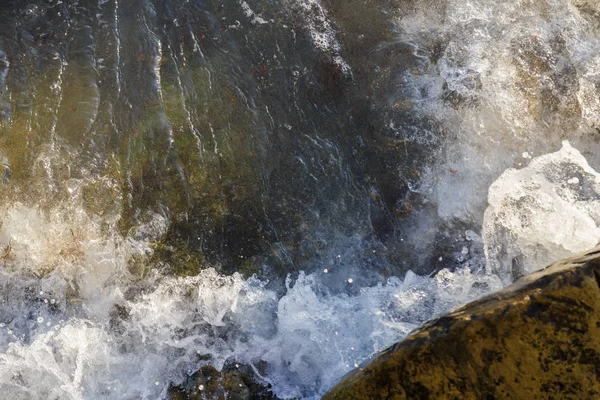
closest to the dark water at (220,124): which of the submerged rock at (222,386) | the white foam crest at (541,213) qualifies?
the white foam crest at (541,213)

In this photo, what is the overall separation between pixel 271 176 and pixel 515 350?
8.98ft

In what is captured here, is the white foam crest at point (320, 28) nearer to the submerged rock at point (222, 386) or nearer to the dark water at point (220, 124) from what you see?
the dark water at point (220, 124)

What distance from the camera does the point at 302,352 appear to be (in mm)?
4617

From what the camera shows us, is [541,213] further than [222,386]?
Yes

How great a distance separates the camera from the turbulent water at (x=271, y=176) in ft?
15.3

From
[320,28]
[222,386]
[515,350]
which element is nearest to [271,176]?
[320,28]

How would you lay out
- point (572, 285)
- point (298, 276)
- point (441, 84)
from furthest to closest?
point (441, 84)
point (298, 276)
point (572, 285)

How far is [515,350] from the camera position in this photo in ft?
10.1

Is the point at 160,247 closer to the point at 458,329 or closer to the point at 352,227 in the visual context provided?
the point at 352,227

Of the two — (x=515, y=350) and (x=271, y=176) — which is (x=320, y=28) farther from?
(x=515, y=350)

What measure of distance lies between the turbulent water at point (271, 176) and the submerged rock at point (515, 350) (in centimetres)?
131

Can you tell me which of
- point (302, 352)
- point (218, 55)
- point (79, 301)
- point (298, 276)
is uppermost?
point (218, 55)

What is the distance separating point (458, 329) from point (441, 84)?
2.82m

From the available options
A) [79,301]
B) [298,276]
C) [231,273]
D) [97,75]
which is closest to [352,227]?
[298,276]
